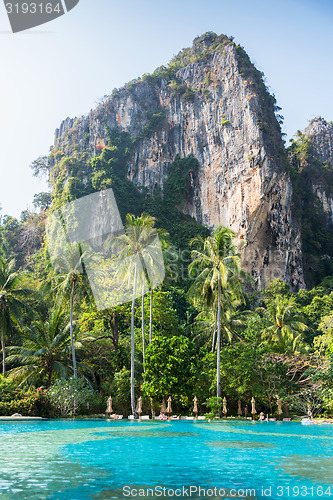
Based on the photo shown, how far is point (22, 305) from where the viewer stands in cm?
2448

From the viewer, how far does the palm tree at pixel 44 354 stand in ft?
73.8

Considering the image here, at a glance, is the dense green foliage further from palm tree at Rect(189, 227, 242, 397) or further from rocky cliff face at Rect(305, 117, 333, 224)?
palm tree at Rect(189, 227, 242, 397)

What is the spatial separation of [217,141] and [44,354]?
38457 mm

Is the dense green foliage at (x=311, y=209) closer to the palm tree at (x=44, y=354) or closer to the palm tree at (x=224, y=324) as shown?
the palm tree at (x=224, y=324)

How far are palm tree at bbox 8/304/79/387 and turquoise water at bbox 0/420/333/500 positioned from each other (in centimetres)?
1111

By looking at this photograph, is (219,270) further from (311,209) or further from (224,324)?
(311,209)

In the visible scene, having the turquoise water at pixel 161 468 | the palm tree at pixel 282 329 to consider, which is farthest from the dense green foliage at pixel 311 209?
the turquoise water at pixel 161 468

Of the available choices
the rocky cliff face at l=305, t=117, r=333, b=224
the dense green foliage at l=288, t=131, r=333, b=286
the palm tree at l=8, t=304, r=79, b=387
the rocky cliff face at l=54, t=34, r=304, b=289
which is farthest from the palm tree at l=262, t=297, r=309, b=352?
the rocky cliff face at l=305, t=117, r=333, b=224

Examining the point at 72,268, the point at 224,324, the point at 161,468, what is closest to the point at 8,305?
the point at 72,268

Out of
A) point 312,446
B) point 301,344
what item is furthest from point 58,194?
point 312,446

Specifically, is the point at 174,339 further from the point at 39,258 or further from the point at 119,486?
the point at 39,258

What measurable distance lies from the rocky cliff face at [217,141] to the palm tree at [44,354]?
2681cm

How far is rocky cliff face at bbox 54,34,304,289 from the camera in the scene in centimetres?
4784

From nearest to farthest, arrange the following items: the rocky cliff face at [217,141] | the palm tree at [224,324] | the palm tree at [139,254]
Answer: the palm tree at [139,254]
the palm tree at [224,324]
the rocky cliff face at [217,141]
